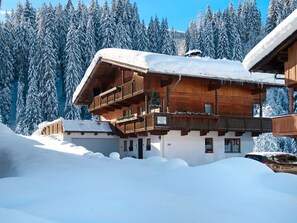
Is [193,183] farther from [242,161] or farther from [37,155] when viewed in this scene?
[37,155]

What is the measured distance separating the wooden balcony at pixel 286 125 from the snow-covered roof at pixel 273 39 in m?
2.56

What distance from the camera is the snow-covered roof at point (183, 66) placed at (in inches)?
880

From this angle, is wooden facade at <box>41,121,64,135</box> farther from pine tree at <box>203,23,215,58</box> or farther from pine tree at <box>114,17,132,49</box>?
pine tree at <box>203,23,215,58</box>

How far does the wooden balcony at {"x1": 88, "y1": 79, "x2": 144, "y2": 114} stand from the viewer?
24328 millimetres

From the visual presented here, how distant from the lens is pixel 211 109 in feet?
83.9

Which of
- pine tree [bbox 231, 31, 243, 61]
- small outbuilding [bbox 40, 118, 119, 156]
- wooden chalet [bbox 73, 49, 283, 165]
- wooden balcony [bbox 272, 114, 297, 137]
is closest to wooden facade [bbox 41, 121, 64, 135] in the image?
small outbuilding [bbox 40, 118, 119, 156]

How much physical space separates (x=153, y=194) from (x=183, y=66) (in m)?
16.7

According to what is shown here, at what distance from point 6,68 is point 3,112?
28.9 ft

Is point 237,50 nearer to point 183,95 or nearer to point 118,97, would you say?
point 118,97

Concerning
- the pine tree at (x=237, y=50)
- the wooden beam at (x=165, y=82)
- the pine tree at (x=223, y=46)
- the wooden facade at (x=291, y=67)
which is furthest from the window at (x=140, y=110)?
the pine tree at (x=223, y=46)

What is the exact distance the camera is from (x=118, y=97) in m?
27.1

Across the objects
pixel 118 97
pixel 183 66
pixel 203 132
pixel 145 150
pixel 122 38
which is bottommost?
pixel 145 150

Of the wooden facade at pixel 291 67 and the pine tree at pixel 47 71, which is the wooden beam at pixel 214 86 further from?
the pine tree at pixel 47 71

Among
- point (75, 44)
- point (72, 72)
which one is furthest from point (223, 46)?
point (72, 72)
